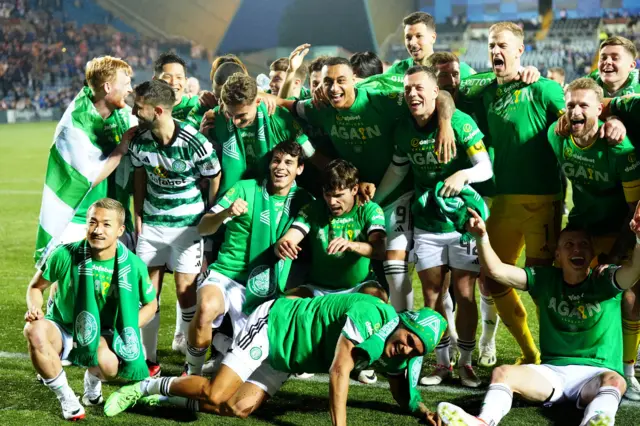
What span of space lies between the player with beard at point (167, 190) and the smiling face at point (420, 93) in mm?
1270

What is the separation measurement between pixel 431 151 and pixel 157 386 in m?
2.01

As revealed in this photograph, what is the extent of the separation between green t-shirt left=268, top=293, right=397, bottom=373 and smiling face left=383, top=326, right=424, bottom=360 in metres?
0.18

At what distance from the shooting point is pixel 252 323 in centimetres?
465

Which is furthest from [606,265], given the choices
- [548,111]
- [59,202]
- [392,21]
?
[392,21]

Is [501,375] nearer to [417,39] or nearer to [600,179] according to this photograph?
[600,179]

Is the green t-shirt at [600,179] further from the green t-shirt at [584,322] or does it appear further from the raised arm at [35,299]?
the raised arm at [35,299]

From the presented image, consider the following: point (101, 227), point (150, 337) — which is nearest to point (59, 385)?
point (101, 227)

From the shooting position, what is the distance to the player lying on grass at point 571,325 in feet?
14.0

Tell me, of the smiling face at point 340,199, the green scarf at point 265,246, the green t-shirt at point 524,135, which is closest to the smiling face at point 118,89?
the green scarf at point 265,246

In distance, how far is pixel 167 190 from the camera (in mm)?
5387

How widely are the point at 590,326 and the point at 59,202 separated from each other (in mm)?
3290

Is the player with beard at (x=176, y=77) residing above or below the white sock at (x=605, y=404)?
above

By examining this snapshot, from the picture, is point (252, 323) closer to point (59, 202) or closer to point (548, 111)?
point (59, 202)

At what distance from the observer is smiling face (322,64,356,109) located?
5.13 metres
